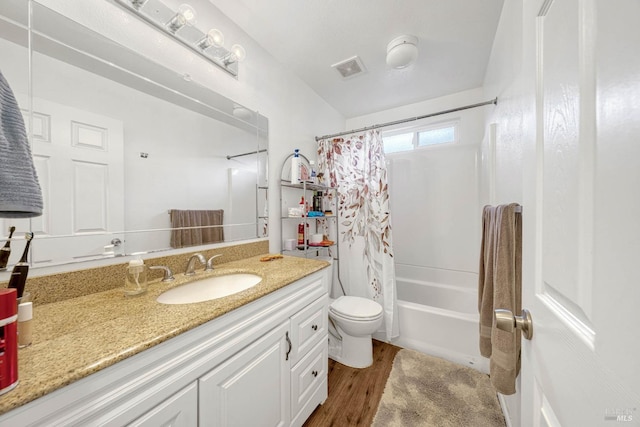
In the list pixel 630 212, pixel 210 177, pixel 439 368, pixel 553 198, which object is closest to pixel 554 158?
pixel 553 198

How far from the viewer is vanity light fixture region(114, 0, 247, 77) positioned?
3.48 feet

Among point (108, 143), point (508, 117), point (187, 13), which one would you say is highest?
point (187, 13)

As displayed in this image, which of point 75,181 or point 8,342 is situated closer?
point 8,342

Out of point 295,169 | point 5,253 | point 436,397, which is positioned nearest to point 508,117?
point 295,169

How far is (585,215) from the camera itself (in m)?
0.34

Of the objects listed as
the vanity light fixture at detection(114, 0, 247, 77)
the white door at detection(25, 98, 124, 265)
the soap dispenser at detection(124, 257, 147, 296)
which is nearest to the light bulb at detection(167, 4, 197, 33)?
the vanity light fixture at detection(114, 0, 247, 77)

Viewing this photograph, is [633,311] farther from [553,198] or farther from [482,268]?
[482,268]

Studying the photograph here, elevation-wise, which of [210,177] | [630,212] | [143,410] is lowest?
[143,410]

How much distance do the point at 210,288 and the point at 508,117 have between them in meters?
1.89

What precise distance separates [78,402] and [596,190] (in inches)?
40.8

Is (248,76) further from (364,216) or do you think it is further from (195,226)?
(364,216)

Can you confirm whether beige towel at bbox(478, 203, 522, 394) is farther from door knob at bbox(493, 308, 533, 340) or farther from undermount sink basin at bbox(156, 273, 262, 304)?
undermount sink basin at bbox(156, 273, 262, 304)

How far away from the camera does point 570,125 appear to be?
39 centimetres

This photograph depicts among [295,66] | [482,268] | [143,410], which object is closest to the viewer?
[143,410]
